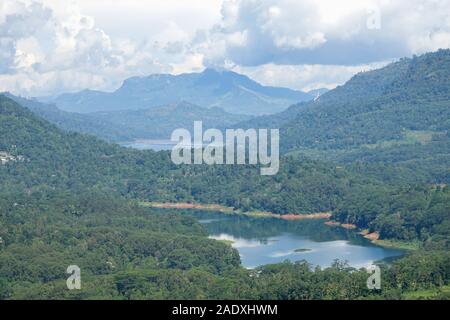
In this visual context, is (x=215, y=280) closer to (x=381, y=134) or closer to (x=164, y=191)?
(x=164, y=191)

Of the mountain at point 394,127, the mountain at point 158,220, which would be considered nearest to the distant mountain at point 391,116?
the mountain at point 394,127

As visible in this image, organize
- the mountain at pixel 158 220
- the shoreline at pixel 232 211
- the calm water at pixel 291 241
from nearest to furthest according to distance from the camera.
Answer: the mountain at pixel 158 220, the calm water at pixel 291 241, the shoreline at pixel 232 211

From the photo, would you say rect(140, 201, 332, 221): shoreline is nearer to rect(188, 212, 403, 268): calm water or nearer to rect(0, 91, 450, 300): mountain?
rect(0, 91, 450, 300): mountain

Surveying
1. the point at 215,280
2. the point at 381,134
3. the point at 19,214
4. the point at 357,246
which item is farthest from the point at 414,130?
the point at 215,280

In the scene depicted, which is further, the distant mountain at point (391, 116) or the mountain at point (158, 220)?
the distant mountain at point (391, 116)

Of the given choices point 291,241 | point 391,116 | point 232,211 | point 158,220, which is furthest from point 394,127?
point 158,220

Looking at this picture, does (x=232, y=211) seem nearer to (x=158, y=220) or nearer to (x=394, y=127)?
(x=158, y=220)

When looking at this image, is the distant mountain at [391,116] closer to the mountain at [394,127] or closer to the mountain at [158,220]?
the mountain at [394,127]

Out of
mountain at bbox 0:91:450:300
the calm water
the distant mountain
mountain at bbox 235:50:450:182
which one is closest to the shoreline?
mountain at bbox 0:91:450:300
